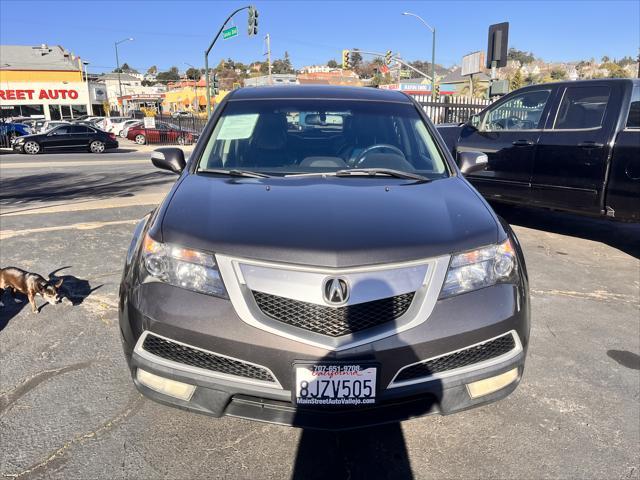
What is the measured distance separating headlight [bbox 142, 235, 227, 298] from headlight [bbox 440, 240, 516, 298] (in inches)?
38.2

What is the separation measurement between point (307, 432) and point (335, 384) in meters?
0.75

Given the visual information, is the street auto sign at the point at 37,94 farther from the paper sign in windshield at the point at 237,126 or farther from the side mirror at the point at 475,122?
the paper sign in windshield at the point at 237,126

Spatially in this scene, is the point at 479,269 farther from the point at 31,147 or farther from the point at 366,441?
the point at 31,147

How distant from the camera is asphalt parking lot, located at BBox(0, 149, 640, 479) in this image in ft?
7.75

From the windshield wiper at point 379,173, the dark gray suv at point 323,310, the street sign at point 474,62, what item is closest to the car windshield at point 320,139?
the windshield wiper at point 379,173

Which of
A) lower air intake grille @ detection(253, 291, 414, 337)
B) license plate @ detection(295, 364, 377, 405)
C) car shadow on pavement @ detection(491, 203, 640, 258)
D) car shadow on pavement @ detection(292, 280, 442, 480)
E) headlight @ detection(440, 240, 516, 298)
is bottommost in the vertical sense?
Result: car shadow on pavement @ detection(491, 203, 640, 258)

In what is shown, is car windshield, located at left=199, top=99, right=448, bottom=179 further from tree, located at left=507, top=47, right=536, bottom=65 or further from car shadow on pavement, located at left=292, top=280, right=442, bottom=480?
tree, located at left=507, top=47, right=536, bottom=65

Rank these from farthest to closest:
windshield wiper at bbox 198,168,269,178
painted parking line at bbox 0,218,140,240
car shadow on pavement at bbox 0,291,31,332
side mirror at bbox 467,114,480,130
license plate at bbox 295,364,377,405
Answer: side mirror at bbox 467,114,480,130 → painted parking line at bbox 0,218,140,240 → car shadow on pavement at bbox 0,291,31,332 → windshield wiper at bbox 198,168,269,178 → license plate at bbox 295,364,377,405

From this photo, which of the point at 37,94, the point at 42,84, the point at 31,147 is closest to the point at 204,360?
the point at 31,147

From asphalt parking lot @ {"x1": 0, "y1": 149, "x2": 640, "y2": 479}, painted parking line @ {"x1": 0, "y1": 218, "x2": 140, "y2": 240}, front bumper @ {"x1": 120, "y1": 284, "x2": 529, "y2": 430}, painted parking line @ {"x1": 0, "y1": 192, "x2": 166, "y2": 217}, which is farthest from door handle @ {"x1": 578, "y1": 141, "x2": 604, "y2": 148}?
painted parking line @ {"x1": 0, "y1": 192, "x2": 166, "y2": 217}

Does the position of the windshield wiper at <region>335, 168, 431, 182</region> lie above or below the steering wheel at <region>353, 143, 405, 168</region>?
below

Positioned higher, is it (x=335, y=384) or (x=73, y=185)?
(x=335, y=384)

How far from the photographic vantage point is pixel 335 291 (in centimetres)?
203

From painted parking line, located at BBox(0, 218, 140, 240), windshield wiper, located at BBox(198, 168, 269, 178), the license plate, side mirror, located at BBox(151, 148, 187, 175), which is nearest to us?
the license plate
